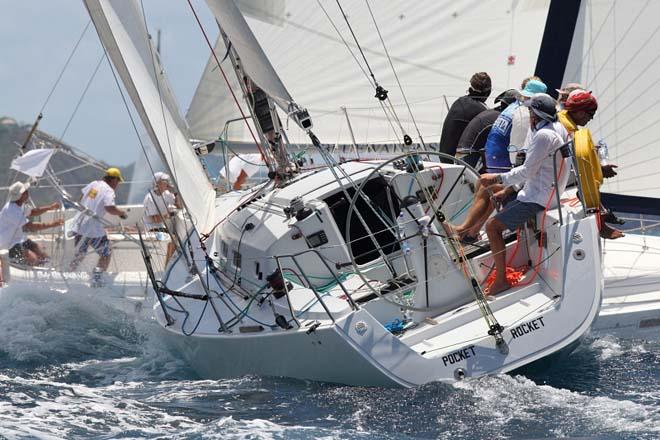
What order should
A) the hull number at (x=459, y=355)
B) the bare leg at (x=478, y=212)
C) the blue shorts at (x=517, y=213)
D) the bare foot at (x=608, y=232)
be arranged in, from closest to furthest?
the hull number at (x=459, y=355)
the blue shorts at (x=517, y=213)
the bare leg at (x=478, y=212)
the bare foot at (x=608, y=232)

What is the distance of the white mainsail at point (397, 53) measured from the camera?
1013 cm

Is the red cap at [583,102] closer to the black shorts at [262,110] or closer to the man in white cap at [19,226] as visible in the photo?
the black shorts at [262,110]

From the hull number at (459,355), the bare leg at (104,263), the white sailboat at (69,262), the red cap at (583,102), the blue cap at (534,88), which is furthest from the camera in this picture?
the bare leg at (104,263)

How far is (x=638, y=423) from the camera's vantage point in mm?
4992

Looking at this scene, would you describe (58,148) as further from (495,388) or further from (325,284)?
(495,388)

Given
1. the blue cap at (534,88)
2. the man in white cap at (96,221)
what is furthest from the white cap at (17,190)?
the blue cap at (534,88)

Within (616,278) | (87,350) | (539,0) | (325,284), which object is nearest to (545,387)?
(325,284)

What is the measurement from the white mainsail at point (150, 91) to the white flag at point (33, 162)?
332 cm

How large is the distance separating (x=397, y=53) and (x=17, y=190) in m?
3.86

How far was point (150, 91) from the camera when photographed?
7059 mm

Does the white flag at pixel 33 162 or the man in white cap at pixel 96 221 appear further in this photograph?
the white flag at pixel 33 162

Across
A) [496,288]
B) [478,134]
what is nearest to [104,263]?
[478,134]

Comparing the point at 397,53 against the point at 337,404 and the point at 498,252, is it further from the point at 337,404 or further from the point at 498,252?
the point at 337,404

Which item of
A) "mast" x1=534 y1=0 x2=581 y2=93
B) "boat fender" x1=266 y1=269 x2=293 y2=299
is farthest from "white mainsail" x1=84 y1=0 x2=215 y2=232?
"mast" x1=534 y1=0 x2=581 y2=93
